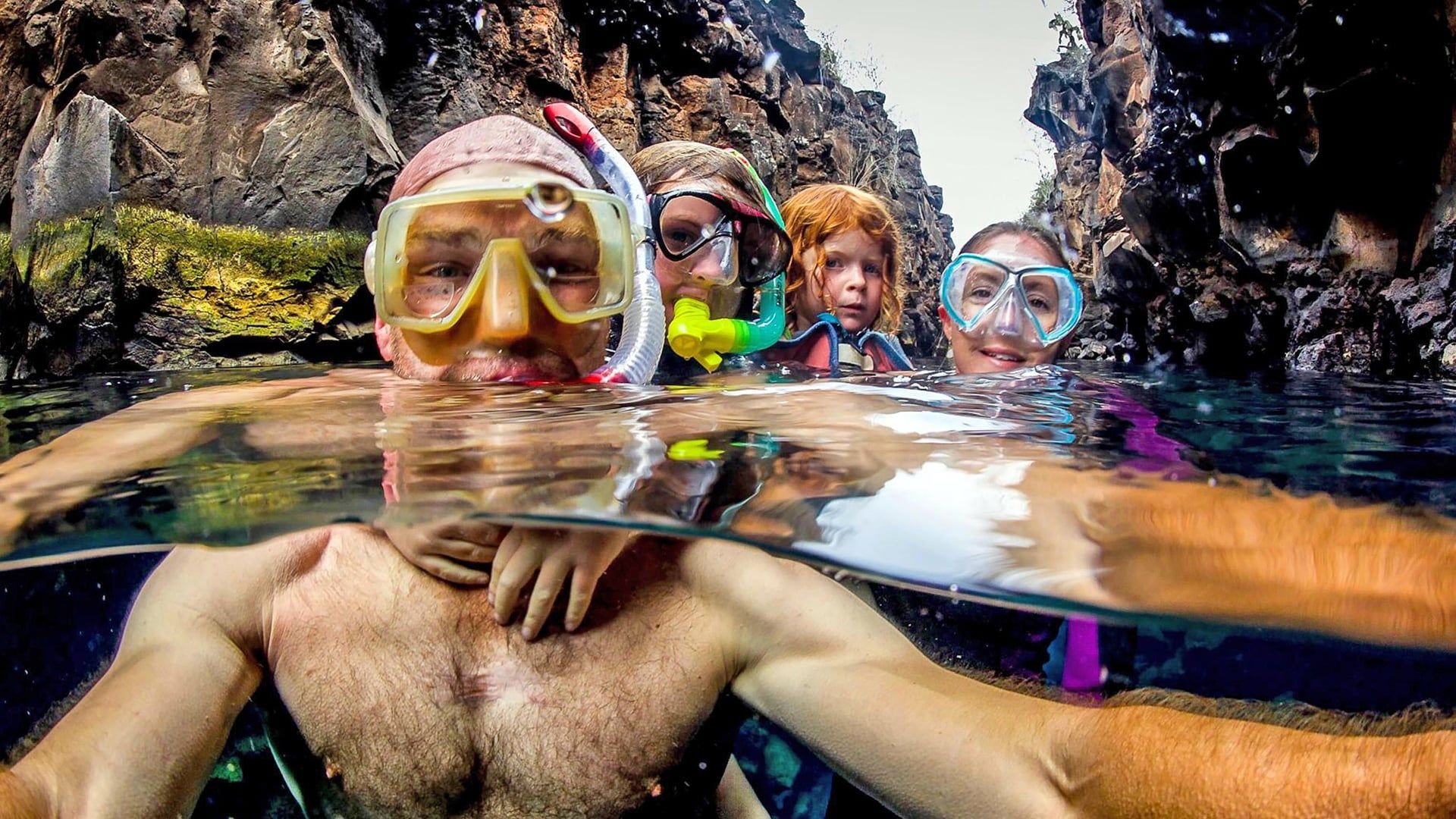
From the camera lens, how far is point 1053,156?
2739cm

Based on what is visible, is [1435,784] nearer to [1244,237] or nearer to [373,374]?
[373,374]

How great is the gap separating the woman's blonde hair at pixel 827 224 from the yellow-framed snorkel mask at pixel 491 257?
347 centimetres

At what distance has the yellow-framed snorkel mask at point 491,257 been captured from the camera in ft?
8.21

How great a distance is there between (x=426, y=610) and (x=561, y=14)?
420 inches

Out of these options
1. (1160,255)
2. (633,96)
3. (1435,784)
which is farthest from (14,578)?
(1160,255)

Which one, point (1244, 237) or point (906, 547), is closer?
point (906, 547)

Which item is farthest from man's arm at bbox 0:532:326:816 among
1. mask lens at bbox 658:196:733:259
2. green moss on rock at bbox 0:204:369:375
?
green moss on rock at bbox 0:204:369:375

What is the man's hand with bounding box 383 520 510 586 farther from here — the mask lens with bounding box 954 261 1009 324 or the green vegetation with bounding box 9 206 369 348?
the green vegetation with bounding box 9 206 369 348

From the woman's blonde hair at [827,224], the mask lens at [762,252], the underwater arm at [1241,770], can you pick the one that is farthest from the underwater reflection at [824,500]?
the woman's blonde hair at [827,224]

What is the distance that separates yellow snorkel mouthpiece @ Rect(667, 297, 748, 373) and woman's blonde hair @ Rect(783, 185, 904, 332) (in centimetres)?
143

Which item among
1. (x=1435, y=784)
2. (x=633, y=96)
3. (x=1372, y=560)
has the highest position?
(x=633, y=96)

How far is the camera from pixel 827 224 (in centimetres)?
614

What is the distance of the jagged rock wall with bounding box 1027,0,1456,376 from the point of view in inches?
286

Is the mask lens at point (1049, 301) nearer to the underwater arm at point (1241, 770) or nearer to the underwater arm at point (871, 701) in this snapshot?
the underwater arm at point (871, 701)
